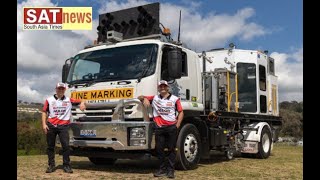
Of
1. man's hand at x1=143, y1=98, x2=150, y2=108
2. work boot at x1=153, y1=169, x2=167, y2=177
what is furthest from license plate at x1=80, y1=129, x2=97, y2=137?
work boot at x1=153, y1=169, x2=167, y2=177

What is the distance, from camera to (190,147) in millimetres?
8953

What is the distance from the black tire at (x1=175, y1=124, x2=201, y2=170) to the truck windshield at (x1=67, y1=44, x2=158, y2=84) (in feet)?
5.32

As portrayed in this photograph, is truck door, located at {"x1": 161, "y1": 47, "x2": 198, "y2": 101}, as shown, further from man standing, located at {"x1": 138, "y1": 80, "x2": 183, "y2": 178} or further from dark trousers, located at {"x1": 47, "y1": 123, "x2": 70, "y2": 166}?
dark trousers, located at {"x1": 47, "y1": 123, "x2": 70, "y2": 166}

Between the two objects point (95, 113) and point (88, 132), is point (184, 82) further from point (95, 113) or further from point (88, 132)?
point (88, 132)

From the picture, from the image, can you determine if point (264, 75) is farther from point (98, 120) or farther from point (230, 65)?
point (98, 120)

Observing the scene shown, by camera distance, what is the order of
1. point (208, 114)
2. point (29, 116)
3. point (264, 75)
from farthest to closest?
point (29, 116), point (264, 75), point (208, 114)

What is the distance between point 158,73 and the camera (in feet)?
27.1

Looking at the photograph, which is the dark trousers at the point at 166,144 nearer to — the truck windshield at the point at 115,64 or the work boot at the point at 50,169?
the truck windshield at the point at 115,64

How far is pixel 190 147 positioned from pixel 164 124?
133 centimetres
